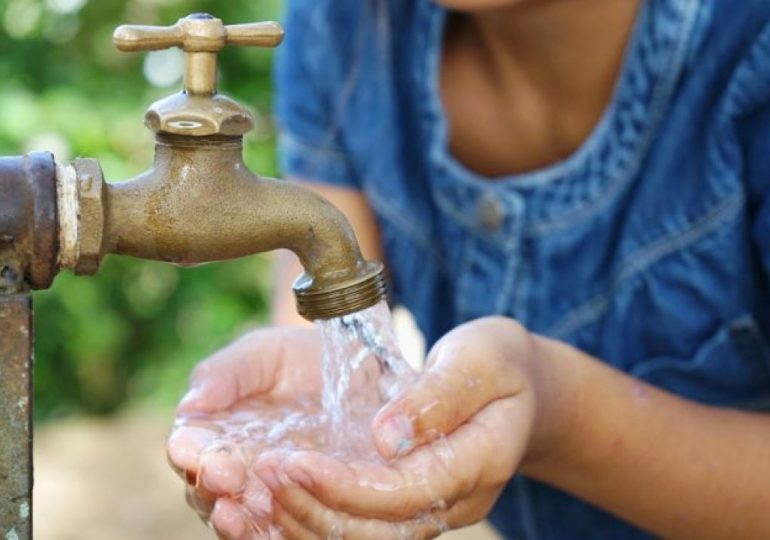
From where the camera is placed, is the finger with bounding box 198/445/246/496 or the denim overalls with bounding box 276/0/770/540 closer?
the finger with bounding box 198/445/246/496

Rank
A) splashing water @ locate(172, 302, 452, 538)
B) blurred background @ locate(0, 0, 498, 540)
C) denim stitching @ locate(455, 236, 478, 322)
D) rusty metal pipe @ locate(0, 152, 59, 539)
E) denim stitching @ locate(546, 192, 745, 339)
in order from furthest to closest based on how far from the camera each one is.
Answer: blurred background @ locate(0, 0, 498, 540) → denim stitching @ locate(455, 236, 478, 322) → denim stitching @ locate(546, 192, 745, 339) → splashing water @ locate(172, 302, 452, 538) → rusty metal pipe @ locate(0, 152, 59, 539)

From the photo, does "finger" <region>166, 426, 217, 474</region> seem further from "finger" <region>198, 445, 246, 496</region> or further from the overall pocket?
the overall pocket

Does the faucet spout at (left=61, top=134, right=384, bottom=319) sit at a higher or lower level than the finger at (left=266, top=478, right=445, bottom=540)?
higher

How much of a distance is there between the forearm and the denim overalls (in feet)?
0.56

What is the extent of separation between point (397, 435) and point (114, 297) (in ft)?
6.65

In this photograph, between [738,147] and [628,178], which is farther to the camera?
[628,178]

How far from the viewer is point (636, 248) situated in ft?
4.84

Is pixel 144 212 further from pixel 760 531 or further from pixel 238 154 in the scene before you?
pixel 760 531

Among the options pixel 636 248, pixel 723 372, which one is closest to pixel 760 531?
pixel 723 372

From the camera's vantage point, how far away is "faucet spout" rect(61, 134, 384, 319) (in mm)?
940

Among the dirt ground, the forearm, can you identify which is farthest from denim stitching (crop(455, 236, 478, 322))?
the dirt ground

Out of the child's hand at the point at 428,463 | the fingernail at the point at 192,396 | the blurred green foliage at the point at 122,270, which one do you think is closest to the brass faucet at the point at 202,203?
the child's hand at the point at 428,463

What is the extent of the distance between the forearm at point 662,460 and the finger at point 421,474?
0.67 ft

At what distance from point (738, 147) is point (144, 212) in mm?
725
